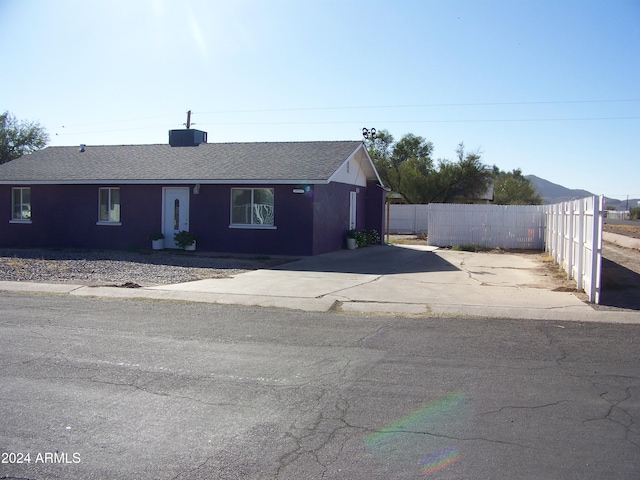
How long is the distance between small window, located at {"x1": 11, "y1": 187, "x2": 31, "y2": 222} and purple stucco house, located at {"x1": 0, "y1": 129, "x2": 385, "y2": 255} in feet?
0.14

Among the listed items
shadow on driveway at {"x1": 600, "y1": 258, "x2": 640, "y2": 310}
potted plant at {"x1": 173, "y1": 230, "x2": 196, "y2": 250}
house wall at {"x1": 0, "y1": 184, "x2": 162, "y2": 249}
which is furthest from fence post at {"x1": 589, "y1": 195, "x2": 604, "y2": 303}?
house wall at {"x1": 0, "y1": 184, "x2": 162, "y2": 249}

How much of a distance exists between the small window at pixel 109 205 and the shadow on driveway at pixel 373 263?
330 inches

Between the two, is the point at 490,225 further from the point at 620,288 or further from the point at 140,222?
the point at 140,222

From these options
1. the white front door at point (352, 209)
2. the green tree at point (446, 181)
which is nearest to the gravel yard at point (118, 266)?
the white front door at point (352, 209)

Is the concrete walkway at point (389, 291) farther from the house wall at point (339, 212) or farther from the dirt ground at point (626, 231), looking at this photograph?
the dirt ground at point (626, 231)

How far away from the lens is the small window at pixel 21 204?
24459 mm

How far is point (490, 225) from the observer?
2706 cm

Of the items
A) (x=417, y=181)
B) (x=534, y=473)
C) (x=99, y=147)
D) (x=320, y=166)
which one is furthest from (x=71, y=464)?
(x=417, y=181)

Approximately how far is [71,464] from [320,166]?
1724 centimetres

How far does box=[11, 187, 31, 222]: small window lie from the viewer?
2446 cm

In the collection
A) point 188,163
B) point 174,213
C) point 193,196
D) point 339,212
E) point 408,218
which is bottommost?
point 408,218

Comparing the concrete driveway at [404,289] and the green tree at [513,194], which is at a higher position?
the green tree at [513,194]

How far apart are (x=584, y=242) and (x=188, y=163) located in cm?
1529

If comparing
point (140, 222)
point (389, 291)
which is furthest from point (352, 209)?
point (389, 291)
